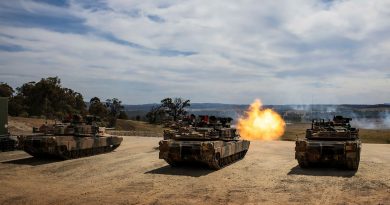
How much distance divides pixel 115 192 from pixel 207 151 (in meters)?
5.65

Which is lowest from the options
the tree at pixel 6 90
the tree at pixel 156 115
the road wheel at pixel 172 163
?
the road wheel at pixel 172 163

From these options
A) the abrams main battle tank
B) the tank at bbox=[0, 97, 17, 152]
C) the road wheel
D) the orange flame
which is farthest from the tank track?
the orange flame

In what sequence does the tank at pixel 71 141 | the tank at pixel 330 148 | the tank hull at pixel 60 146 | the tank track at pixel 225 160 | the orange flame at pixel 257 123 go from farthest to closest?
the orange flame at pixel 257 123 → the tank at pixel 71 141 → the tank hull at pixel 60 146 → the tank track at pixel 225 160 → the tank at pixel 330 148

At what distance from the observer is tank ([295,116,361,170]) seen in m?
19.5

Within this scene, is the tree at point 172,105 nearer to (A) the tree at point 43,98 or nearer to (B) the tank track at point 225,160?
(A) the tree at point 43,98

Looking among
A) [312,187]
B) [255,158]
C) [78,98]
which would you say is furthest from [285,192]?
[78,98]

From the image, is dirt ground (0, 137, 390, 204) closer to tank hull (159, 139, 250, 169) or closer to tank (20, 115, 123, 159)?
tank hull (159, 139, 250, 169)

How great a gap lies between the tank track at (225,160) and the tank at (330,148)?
352 centimetres

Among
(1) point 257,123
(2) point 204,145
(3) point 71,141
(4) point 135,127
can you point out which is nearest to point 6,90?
(4) point 135,127

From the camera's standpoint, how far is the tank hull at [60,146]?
23.0 metres

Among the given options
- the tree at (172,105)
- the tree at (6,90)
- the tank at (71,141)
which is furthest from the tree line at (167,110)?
the tank at (71,141)

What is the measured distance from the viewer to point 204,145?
63.6ft

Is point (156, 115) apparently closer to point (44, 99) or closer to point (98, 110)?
point (98, 110)

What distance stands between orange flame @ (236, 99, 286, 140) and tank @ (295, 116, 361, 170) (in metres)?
23.5
